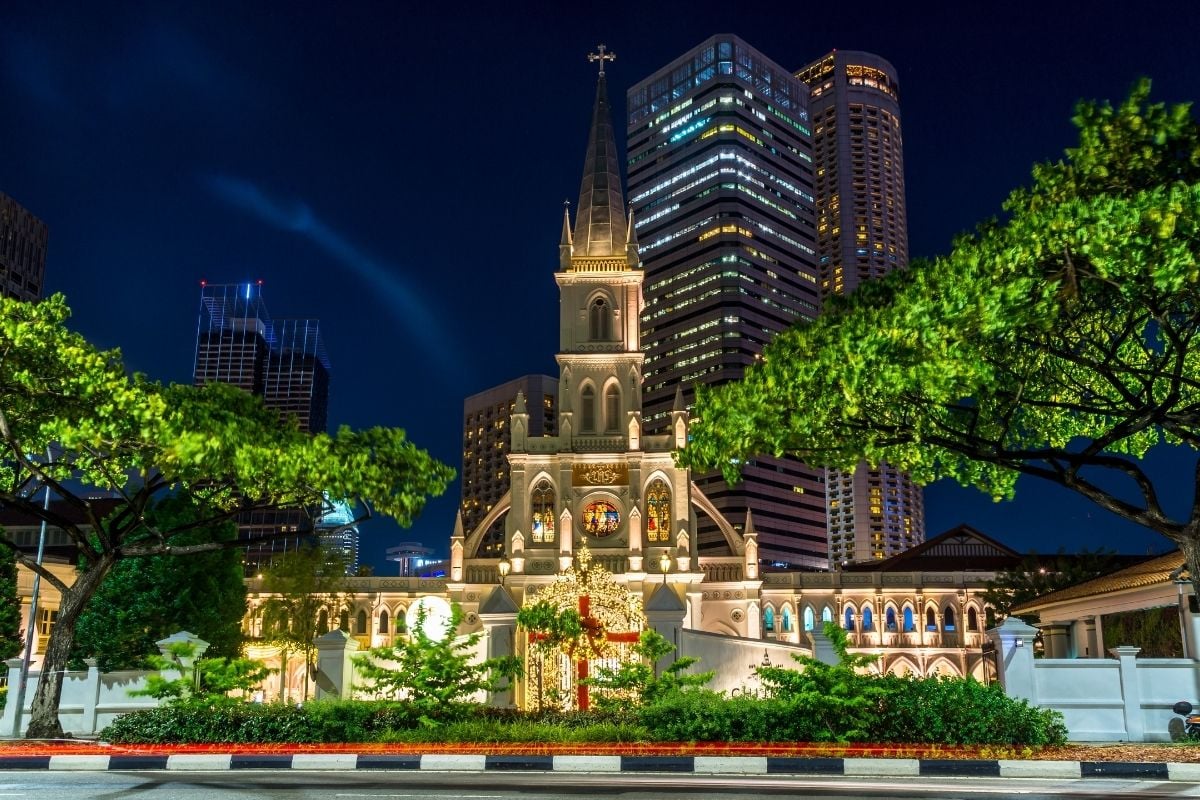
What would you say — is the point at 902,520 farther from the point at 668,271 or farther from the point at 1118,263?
the point at 1118,263

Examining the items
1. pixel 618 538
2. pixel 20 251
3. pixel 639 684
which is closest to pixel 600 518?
pixel 618 538

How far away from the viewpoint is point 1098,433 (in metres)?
22.1

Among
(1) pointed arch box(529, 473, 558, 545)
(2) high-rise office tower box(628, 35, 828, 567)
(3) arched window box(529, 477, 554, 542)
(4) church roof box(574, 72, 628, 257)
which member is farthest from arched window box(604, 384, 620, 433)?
(2) high-rise office tower box(628, 35, 828, 567)

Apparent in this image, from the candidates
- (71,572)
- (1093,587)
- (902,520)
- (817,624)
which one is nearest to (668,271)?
(902,520)

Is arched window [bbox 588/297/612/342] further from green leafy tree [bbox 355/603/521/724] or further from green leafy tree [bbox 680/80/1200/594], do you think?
green leafy tree [bbox 355/603/521/724]

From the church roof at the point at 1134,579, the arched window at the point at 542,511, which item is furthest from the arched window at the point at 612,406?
the church roof at the point at 1134,579

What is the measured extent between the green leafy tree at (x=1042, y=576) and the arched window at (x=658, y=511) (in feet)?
53.2

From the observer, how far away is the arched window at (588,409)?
55125 millimetres

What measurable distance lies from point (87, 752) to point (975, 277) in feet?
51.9

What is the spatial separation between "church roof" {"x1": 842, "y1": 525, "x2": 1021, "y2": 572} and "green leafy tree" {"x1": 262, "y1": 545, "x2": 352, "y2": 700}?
32.6 m

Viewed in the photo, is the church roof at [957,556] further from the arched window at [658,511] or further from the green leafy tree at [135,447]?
the green leafy tree at [135,447]

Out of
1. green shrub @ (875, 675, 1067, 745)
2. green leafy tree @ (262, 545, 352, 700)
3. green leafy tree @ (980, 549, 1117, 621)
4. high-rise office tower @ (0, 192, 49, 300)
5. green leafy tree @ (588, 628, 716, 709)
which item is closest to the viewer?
green shrub @ (875, 675, 1067, 745)

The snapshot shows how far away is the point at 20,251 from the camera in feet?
335

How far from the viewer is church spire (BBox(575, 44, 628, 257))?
2269 inches
